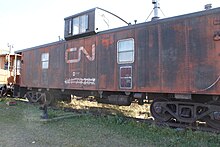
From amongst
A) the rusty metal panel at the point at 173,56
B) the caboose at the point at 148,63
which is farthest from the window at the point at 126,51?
the rusty metal panel at the point at 173,56

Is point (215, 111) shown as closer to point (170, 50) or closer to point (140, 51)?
point (170, 50)

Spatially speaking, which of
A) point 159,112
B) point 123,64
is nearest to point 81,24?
point 123,64

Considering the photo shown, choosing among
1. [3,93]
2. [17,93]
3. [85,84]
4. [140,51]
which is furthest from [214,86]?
[3,93]

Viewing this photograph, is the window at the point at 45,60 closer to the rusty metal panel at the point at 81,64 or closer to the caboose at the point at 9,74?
the rusty metal panel at the point at 81,64

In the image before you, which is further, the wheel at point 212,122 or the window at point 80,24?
the window at point 80,24

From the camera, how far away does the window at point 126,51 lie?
7661mm

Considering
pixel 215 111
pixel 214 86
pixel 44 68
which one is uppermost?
pixel 44 68

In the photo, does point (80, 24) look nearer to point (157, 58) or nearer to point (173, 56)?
point (157, 58)

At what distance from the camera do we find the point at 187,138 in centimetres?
550

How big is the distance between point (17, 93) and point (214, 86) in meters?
11.9

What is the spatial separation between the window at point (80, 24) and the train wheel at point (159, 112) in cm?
437

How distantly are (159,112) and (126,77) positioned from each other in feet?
5.20

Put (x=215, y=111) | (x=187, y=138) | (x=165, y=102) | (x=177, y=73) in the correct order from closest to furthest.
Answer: (x=187, y=138), (x=215, y=111), (x=177, y=73), (x=165, y=102)

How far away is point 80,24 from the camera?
9.95m
